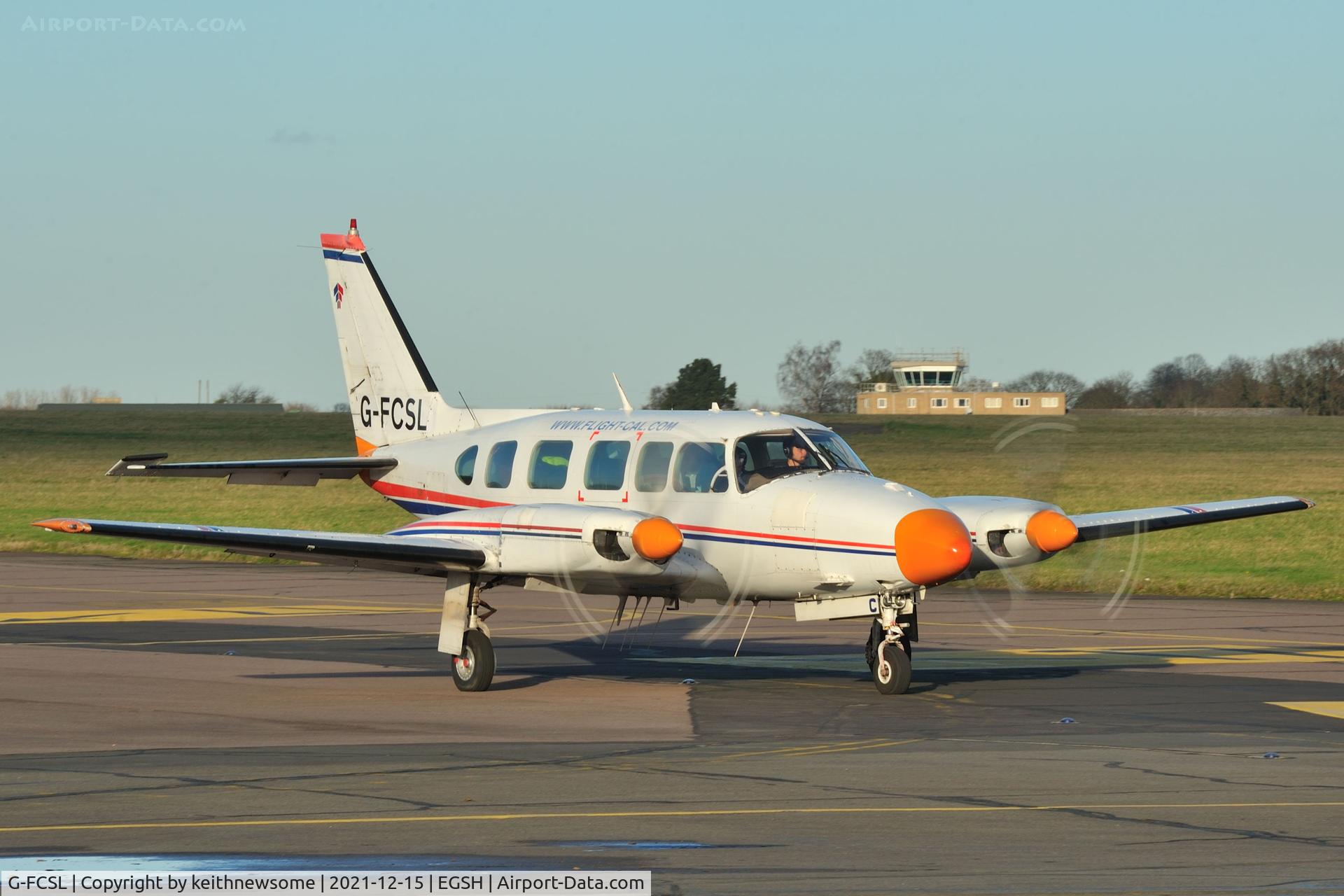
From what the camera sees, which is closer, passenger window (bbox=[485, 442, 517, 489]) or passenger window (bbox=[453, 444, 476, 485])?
passenger window (bbox=[485, 442, 517, 489])

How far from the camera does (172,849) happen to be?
9.45m

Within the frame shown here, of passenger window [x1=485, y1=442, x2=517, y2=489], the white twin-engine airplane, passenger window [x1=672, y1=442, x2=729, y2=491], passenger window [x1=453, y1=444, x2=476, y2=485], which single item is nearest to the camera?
the white twin-engine airplane

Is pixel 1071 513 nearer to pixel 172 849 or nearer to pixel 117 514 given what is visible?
pixel 117 514

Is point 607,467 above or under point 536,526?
above

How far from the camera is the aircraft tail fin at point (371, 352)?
74.2ft

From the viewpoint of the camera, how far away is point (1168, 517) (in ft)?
63.5

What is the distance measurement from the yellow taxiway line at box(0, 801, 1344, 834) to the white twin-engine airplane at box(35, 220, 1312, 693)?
492 cm

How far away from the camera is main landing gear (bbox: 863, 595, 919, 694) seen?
55.0ft

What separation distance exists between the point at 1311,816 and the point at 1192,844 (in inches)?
52.4

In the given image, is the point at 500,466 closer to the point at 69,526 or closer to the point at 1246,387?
the point at 69,526

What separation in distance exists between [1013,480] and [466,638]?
181 ft

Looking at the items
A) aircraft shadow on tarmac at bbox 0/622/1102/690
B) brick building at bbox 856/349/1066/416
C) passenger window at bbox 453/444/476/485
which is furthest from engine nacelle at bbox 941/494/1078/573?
brick building at bbox 856/349/1066/416

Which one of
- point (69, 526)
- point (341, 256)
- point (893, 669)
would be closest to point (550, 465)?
point (893, 669)

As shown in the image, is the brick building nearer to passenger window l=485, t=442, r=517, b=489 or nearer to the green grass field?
the green grass field
